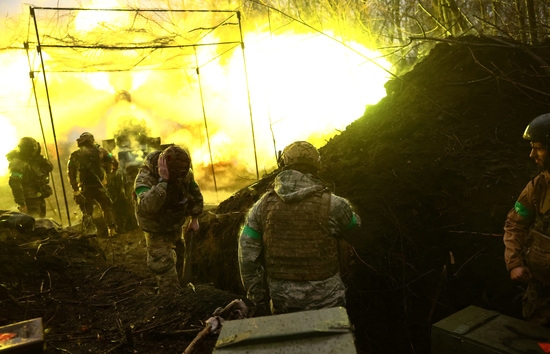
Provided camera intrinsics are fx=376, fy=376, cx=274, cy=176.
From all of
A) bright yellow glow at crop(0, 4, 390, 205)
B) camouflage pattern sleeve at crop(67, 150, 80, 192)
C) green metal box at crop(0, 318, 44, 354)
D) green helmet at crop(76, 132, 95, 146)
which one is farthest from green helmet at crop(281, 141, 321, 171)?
camouflage pattern sleeve at crop(67, 150, 80, 192)

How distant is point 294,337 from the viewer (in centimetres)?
190

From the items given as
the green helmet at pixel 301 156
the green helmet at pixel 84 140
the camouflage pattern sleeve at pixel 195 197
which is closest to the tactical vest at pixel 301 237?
the green helmet at pixel 301 156

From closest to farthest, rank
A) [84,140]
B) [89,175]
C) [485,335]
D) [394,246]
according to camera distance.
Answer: [485,335] < [394,246] < [84,140] < [89,175]

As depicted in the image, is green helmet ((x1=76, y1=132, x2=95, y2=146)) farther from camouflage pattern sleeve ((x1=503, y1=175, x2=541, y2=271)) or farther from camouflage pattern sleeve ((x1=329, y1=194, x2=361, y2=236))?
camouflage pattern sleeve ((x1=503, y1=175, x2=541, y2=271))

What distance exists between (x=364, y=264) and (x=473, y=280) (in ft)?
4.09

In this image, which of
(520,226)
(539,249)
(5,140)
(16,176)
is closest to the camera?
(539,249)

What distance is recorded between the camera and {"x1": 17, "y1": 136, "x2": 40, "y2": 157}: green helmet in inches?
334

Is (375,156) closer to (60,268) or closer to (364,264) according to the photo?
(364,264)

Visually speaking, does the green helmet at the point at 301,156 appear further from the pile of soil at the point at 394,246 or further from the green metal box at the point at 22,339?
the green metal box at the point at 22,339

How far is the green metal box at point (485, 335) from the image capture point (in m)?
2.22

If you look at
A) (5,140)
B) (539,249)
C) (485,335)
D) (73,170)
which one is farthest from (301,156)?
(5,140)

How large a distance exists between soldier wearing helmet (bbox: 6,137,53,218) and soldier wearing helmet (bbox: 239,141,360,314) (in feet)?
25.3

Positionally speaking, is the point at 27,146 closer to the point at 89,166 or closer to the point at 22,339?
the point at 89,166

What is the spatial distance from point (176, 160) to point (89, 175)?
4.77 m
